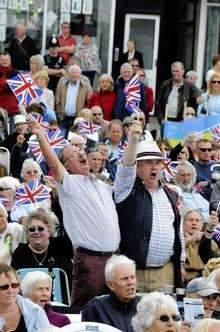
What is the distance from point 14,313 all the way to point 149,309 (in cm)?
98

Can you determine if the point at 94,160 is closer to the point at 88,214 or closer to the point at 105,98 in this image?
the point at 88,214

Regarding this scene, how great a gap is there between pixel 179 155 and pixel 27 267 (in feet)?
18.0

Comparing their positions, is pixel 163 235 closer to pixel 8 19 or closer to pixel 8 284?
pixel 8 284

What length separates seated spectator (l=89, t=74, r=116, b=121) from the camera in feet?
72.1

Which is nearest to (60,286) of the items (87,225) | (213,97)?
(87,225)

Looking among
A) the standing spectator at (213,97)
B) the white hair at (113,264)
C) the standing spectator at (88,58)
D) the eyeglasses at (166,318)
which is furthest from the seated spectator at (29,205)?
the standing spectator at (88,58)

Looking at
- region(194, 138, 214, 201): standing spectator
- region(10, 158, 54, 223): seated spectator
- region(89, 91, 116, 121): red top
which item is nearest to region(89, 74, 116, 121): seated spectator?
region(89, 91, 116, 121): red top

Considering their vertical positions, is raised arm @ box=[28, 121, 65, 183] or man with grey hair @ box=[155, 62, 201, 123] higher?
raised arm @ box=[28, 121, 65, 183]

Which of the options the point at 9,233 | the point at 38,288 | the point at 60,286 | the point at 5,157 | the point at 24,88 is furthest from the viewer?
the point at 5,157

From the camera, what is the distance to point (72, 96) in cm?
2247

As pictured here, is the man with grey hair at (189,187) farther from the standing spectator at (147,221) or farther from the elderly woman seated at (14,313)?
the elderly woman seated at (14,313)

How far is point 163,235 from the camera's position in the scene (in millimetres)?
11945

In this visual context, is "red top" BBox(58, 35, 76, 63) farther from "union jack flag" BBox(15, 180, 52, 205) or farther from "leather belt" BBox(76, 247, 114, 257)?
"leather belt" BBox(76, 247, 114, 257)

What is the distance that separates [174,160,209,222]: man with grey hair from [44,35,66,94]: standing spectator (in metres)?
8.20
